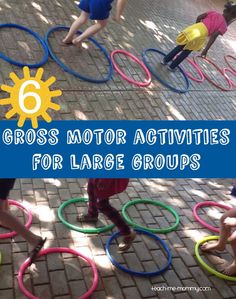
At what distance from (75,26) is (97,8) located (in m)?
0.77

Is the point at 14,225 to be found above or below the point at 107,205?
below

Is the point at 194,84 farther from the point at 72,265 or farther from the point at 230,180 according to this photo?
the point at 72,265

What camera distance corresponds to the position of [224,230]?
482 cm

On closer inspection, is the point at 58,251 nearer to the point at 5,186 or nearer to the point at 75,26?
the point at 5,186

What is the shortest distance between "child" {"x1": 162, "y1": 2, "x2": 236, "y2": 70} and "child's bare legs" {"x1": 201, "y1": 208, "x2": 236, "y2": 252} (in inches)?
216

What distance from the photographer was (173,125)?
378 cm

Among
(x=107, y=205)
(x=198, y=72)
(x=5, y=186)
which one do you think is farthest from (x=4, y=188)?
(x=198, y=72)

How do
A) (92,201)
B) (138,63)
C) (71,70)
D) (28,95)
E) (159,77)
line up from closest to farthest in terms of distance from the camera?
(28,95), (92,201), (71,70), (159,77), (138,63)

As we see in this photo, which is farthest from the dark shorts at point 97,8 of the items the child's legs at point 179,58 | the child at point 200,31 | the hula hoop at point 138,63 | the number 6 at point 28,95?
the number 6 at point 28,95

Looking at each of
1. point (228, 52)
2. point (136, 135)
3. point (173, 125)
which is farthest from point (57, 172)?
point (228, 52)

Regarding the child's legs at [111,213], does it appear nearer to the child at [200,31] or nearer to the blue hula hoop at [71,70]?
the blue hula hoop at [71,70]

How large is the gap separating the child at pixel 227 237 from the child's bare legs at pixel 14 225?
2.25 metres

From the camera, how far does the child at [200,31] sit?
9055 millimetres

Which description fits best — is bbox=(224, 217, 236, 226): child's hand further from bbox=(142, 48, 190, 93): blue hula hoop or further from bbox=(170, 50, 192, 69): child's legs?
bbox=(170, 50, 192, 69): child's legs
